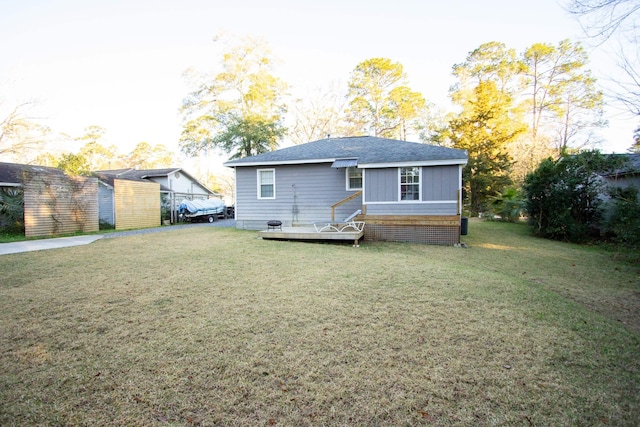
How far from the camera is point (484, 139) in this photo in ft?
77.2

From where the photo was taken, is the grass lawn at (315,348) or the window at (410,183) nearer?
the grass lawn at (315,348)

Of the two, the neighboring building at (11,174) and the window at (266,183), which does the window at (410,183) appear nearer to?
the window at (266,183)

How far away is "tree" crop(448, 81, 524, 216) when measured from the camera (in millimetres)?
22547

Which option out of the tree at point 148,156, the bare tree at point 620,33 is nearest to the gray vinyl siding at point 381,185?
the bare tree at point 620,33

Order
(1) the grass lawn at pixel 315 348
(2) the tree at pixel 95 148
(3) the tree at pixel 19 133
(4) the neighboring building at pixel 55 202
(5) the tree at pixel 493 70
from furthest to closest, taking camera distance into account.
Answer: (2) the tree at pixel 95 148
(5) the tree at pixel 493 70
(3) the tree at pixel 19 133
(4) the neighboring building at pixel 55 202
(1) the grass lawn at pixel 315 348

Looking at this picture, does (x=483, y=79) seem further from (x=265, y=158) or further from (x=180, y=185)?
(x=180, y=185)

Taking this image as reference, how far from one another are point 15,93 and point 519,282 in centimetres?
3004

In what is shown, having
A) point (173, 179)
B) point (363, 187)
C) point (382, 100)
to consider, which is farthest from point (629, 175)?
point (173, 179)

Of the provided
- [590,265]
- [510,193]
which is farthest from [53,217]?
[510,193]

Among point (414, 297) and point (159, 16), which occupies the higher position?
point (159, 16)

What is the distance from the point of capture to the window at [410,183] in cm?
1052

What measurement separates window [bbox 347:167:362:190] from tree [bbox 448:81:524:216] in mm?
13644

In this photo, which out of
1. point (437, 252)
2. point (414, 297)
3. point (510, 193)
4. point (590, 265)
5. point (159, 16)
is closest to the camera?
point (414, 297)

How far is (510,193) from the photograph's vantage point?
63.6 ft
